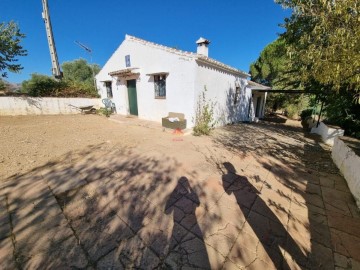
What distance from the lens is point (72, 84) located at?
1277 cm

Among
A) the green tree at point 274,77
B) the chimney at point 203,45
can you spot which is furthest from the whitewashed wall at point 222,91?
the green tree at point 274,77

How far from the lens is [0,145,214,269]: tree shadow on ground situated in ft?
6.07

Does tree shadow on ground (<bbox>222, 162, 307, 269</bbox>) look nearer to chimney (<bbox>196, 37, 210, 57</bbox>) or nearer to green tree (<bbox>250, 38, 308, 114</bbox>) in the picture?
chimney (<bbox>196, 37, 210, 57</bbox>)

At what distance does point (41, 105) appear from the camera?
35.3ft

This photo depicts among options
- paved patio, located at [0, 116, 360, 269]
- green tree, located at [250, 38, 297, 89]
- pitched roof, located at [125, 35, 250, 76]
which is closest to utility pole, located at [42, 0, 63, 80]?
pitched roof, located at [125, 35, 250, 76]

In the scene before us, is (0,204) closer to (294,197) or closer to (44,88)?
(294,197)

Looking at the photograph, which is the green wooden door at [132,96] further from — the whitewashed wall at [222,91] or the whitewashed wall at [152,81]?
the whitewashed wall at [222,91]

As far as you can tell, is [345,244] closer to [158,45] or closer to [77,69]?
[158,45]

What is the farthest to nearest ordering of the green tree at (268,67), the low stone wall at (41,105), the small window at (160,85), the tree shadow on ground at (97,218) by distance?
the green tree at (268,67), the low stone wall at (41,105), the small window at (160,85), the tree shadow on ground at (97,218)

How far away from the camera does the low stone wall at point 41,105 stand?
9.62 m

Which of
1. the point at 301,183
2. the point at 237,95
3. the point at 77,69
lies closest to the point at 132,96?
the point at 237,95

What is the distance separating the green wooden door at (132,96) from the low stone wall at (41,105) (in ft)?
13.3

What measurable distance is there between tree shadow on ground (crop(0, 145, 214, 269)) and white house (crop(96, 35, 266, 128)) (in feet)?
16.7

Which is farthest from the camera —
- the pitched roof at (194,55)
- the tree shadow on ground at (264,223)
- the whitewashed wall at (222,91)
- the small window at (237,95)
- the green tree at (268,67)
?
the green tree at (268,67)
